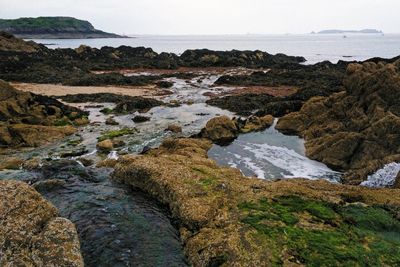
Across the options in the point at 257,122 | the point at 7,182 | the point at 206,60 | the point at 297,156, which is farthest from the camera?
the point at 206,60

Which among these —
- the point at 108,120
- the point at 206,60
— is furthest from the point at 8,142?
the point at 206,60

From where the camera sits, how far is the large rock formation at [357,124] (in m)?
25.7

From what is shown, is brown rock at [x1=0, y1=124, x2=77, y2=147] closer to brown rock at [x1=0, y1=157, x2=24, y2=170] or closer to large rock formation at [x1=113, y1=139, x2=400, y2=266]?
brown rock at [x1=0, y1=157, x2=24, y2=170]

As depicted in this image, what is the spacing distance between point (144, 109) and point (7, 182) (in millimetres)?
32643

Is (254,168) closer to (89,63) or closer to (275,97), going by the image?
(275,97)

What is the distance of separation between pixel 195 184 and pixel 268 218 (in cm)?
382

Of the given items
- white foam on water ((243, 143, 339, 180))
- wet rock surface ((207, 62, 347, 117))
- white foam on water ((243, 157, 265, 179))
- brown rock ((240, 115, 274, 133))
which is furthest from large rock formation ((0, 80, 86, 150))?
wet rock surface ((207, 62, 347, 117))

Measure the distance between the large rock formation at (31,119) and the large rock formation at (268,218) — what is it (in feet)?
53.8

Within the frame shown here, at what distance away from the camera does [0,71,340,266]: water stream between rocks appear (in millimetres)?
12812

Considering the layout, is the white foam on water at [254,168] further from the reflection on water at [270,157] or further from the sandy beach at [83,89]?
the sandy beach at [83,89]

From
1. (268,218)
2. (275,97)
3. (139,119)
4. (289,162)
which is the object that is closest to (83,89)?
(139,119)

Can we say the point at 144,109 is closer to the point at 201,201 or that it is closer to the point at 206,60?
the point at 201,201

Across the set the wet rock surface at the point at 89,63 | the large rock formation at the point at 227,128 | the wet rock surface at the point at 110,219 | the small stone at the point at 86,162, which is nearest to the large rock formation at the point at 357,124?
the large rock formation at the point at 227,128

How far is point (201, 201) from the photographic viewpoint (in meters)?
14.9
